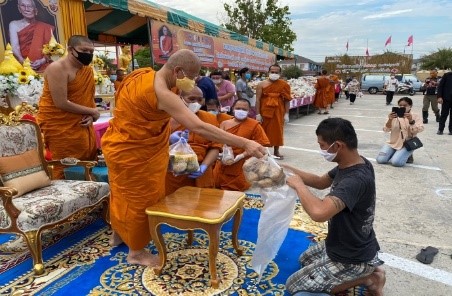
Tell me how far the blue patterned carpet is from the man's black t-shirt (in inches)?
21.1

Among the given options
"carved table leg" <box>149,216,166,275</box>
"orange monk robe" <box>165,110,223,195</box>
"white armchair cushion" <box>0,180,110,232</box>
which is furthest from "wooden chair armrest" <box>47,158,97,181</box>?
"carved table leg" <box>149,216,166,275</box>

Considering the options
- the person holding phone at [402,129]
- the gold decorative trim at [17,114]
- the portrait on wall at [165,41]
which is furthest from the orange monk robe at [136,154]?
the person holding phone at [402,129]

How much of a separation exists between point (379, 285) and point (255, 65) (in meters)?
11.3

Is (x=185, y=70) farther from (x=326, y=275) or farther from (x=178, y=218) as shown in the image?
(x=326, y=275)

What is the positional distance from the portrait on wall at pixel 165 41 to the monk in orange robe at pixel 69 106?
2792 mm

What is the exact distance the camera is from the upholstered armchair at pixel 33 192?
2.45m

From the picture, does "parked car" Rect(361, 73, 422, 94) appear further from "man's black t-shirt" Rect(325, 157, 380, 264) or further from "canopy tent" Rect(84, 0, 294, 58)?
"man's black t-shirt" Rect(325, 157, 380, 264)

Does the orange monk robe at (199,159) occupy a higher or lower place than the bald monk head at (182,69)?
lower

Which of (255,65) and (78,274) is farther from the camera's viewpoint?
(255,65)

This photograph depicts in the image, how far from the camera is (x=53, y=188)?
2910 millimetres

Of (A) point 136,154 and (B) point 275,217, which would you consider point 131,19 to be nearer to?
(A) point 136,154

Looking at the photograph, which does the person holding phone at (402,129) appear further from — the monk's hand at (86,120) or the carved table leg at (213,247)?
the monk's hand at (86,120)

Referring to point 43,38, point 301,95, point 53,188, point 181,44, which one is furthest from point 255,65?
point 53,188

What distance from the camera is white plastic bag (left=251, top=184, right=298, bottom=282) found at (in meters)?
2.14
